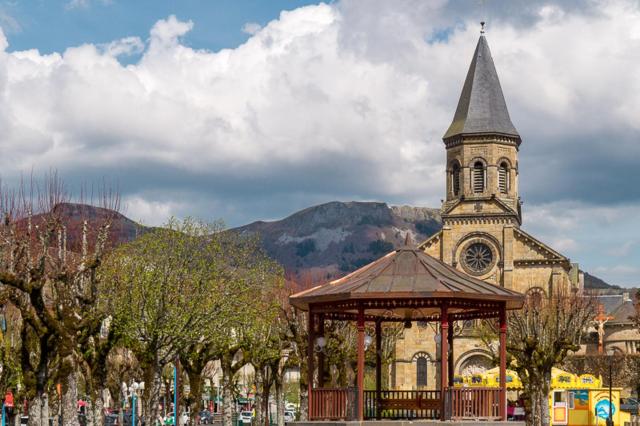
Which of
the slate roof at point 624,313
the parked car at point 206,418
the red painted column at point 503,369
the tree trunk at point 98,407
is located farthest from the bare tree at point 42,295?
the slate roof at point 624,313

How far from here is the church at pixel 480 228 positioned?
91.3m

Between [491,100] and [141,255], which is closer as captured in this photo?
[141,255]

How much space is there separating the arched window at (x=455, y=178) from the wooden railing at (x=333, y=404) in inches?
2660

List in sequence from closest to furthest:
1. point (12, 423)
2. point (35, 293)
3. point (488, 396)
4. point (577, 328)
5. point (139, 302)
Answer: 1. point (488, 396)
2. point (35, 293)
3. point (139, 302)
4. point (12, 423)
5. point (577, 328)

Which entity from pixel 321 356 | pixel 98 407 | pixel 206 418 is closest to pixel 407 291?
pixel 321 356

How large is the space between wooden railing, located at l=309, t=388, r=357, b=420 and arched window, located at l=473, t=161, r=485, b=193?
6682 centimetres

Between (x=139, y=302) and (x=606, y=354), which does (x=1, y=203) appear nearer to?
(x=139, y=302)

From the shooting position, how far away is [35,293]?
33.1 meters

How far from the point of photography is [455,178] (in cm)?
9600

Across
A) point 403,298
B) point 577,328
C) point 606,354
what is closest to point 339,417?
point 403,298

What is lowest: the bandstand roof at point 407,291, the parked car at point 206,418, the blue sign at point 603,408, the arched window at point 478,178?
the parked car at point 206,418

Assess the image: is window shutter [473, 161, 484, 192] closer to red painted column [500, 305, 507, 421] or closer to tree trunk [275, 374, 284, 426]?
tree trunk [275, 374, 284, 426]

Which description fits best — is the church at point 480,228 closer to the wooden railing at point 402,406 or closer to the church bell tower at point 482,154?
the church bell tower at point 482,154

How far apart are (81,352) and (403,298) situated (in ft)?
56.6
